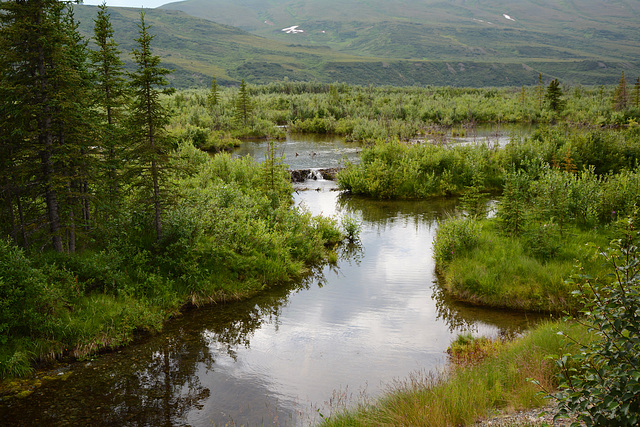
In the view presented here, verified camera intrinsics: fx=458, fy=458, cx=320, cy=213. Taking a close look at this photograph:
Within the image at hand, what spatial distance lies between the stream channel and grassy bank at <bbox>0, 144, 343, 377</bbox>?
0.53m

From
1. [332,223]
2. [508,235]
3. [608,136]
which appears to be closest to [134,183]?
[332,223]

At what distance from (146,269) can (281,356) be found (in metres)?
4.62

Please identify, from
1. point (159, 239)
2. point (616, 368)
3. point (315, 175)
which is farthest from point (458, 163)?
point (616, 368)

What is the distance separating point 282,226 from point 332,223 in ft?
7.89

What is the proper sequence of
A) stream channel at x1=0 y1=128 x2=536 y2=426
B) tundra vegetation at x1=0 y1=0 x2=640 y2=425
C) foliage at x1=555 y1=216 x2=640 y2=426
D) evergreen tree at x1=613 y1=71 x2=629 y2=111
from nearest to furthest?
foliage at x1=555 y1=216 x2=640 y2=426 → tundra vegetation at x1=0 y1=0 x2=640 y2=425 → stream channel at x1=0 y1=128 x2=536 y2=426 → evergreen tree at x1=613 y1=71 x2=629 y2=111

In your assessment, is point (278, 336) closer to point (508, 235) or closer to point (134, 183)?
point (134, 183)

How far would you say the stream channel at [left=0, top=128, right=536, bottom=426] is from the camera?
8.09 meters

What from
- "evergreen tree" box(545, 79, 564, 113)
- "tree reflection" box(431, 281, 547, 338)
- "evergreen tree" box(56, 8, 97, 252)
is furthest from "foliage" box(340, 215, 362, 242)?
"evergreen tree" box(545, 79, 564, 113)

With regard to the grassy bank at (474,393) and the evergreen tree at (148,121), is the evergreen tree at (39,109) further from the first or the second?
the grassy bank at (474,393)

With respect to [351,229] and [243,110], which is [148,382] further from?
[243,110]

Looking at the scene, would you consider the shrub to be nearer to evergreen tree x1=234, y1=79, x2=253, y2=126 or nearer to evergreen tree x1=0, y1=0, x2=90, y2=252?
evergreen tree x1=0, y1=0, x2=90, y2=252

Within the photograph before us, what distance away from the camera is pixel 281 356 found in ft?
33.3

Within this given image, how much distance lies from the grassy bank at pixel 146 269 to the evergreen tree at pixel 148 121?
0.54 m

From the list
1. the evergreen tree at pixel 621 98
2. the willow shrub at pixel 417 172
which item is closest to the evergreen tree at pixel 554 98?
the evergreen tree at pixel 621 98
